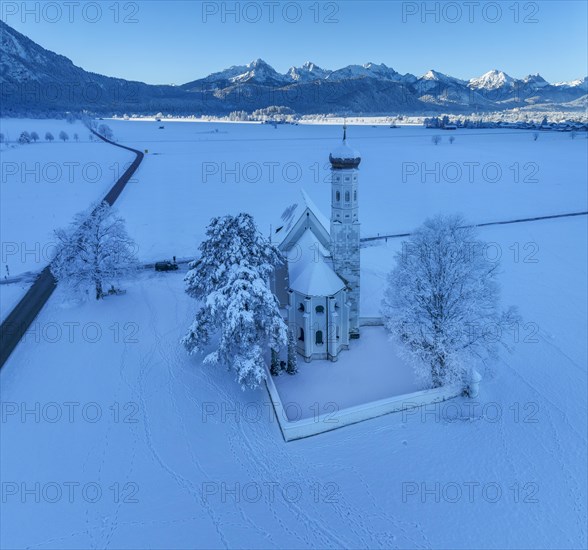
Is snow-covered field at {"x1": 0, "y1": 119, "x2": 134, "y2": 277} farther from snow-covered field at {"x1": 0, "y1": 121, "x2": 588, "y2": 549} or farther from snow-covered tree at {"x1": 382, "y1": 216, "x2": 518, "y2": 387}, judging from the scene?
snow-covered tree at {"x1": 382, "y1": 216, "x2": 518, "y2": 387}

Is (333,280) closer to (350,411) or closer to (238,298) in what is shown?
(238,298)

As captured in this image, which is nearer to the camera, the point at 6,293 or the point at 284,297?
the point at 284,297

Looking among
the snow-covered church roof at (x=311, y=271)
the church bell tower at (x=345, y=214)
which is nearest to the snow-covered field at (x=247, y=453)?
the snow-covered church roof at (x=311, y=271)

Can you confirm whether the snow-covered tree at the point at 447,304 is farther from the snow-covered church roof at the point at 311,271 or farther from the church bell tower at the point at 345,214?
the snow-covered church roof at the point at 311,271

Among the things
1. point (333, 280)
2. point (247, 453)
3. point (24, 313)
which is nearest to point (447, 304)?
point (333, 280)

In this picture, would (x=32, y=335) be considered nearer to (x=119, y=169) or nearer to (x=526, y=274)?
(x=526, y=274)

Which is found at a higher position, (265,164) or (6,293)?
(265,164)

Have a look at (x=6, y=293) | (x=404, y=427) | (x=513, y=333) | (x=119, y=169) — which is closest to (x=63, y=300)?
(x=6, y=293)
